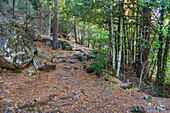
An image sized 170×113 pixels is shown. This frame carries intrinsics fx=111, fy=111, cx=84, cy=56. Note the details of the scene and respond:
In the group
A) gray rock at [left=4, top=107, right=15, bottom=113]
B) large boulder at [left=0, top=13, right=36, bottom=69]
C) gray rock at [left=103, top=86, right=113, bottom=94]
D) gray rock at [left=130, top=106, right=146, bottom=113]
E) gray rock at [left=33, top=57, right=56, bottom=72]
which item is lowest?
gray rock at [left=130, top=106, right=146, bottom=113]

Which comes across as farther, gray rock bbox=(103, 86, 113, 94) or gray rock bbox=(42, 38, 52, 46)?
gray rock bbox=(42, 38, 52, 46)

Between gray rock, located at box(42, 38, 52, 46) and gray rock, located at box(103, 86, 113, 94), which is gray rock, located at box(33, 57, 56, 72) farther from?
gray rock, located at box(42, 38, 52, 46)

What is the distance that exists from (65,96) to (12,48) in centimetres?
284

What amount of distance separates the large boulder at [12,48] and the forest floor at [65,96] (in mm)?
370

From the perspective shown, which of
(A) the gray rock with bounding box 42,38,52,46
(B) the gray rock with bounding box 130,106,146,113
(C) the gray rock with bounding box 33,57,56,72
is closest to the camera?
(B) the gray rock with bounding box 130,106,146,113

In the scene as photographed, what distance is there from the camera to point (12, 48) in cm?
439

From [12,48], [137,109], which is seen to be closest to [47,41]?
[12,48]

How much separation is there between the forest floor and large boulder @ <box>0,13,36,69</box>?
0.37 metres

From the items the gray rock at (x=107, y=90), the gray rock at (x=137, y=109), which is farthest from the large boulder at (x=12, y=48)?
the gray rock at (x=137, y=109)

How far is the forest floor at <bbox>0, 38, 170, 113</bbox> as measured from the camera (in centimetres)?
295

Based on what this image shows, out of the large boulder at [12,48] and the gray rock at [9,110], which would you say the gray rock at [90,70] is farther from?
the gray rock at [9,110]

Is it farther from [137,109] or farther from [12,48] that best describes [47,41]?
[137,109]

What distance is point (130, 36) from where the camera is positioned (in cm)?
693

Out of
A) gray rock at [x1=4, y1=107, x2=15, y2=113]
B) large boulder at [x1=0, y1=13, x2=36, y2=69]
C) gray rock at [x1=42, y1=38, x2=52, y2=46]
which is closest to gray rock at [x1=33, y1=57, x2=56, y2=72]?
large boulder at [x1=0, y1=13, x2=36, y2=69]
